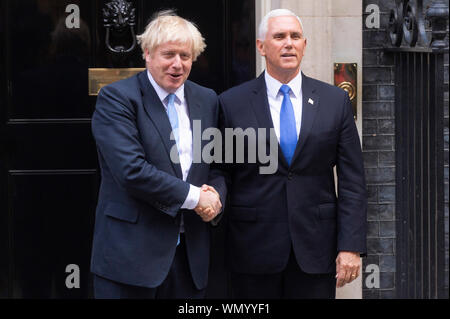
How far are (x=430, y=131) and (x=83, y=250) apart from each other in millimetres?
2225

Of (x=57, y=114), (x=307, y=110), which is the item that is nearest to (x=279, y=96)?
(x=307, y=110)

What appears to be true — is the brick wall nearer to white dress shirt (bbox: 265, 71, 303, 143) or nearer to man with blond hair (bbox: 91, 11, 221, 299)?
white dress shirt (bbox: 265, 71, 303, 143)

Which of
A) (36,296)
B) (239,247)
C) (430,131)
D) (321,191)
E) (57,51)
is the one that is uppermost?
(57,51)

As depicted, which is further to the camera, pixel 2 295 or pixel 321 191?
pixel 2 295

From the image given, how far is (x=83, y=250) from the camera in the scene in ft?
16.4

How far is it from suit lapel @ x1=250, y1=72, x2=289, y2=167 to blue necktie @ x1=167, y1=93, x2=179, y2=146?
385 mm

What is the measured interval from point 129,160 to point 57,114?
66.3 inches

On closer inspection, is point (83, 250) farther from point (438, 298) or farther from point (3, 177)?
point (438, 298)

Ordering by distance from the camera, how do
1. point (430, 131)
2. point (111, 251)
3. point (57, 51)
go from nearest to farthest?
point (111, 251) → point (430, 131) → point (57, 51)

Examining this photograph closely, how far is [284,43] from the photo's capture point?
12.0 ft

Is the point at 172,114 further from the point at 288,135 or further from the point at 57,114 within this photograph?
the point at 57,114

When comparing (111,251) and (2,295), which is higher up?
(111,251)

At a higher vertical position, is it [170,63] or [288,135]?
[170,63]

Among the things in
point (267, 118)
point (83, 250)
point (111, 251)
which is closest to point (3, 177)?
point (83, 250)
